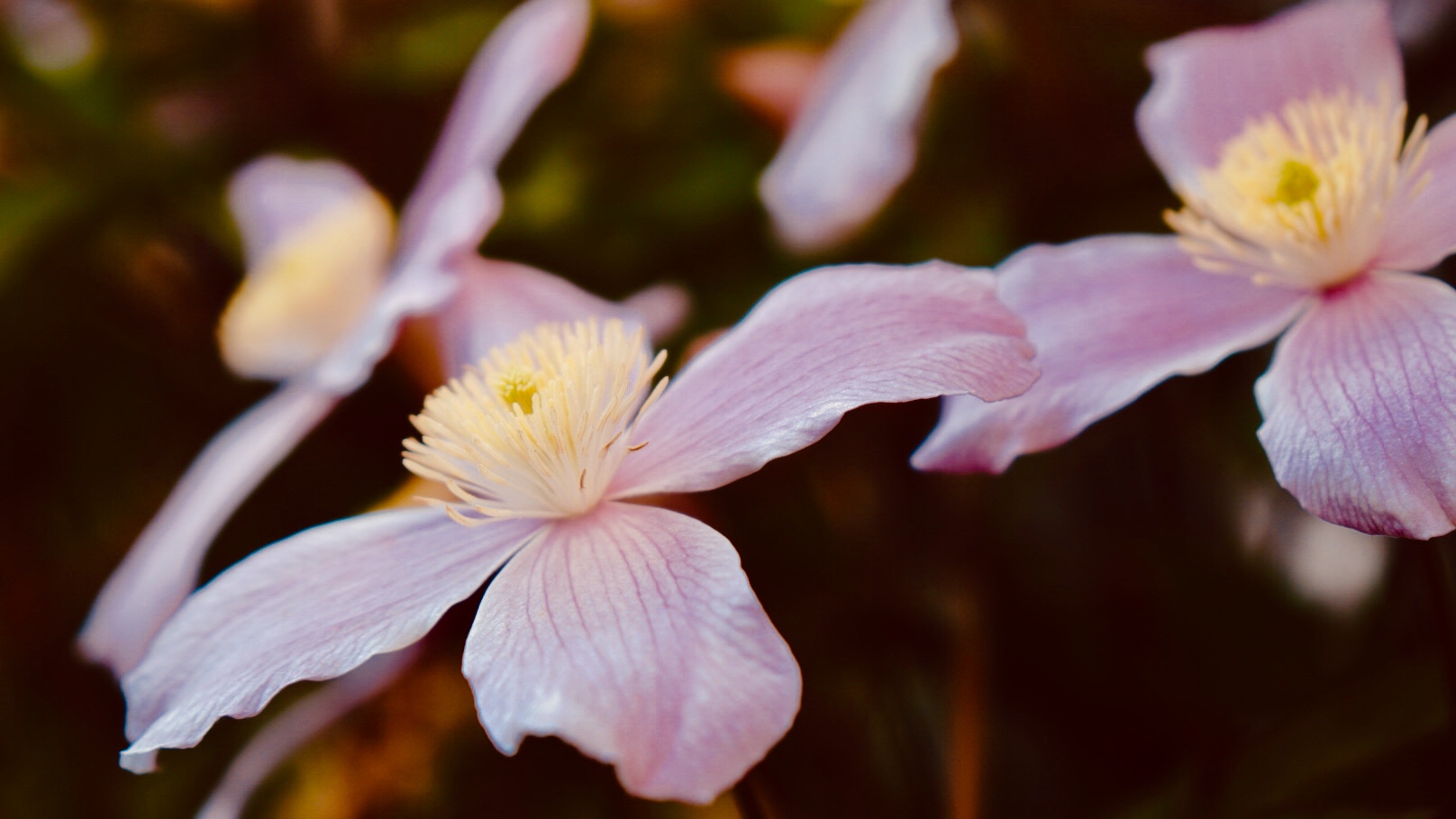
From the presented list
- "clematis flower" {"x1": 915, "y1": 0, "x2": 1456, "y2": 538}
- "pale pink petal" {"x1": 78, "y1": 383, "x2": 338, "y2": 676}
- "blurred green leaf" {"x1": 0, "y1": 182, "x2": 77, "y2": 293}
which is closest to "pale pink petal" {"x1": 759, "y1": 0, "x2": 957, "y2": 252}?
"clematis flower" {"x1": 915, "y1": 0, "x2": 1456, "y2": 538}

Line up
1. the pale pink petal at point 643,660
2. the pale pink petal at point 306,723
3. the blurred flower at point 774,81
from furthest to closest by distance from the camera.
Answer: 1. the blurred flower at point 774,81
2. the pale pink petal at point 306,723
3. the pale pink petal at point 643,660

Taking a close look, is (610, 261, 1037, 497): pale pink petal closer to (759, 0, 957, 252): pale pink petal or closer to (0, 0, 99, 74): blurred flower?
(759, 0, 957, 252): pale pink petal

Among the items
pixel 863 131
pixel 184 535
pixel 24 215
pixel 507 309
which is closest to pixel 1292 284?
pixel 863 131

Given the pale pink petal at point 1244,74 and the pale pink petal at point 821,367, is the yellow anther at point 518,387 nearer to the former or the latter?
the pale pink petal at point 821,367

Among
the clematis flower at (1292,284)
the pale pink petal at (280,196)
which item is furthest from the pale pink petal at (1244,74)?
the pale pink petal at (280,196)

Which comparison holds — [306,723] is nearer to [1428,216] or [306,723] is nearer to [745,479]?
[745,479]

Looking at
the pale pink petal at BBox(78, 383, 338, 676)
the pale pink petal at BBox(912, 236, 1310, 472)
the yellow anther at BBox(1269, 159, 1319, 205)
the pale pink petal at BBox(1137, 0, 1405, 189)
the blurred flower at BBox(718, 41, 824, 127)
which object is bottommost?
the pale pink petal at BBox(78, 383, 338, 676)

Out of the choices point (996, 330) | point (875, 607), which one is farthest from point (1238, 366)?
point (996, 330)
